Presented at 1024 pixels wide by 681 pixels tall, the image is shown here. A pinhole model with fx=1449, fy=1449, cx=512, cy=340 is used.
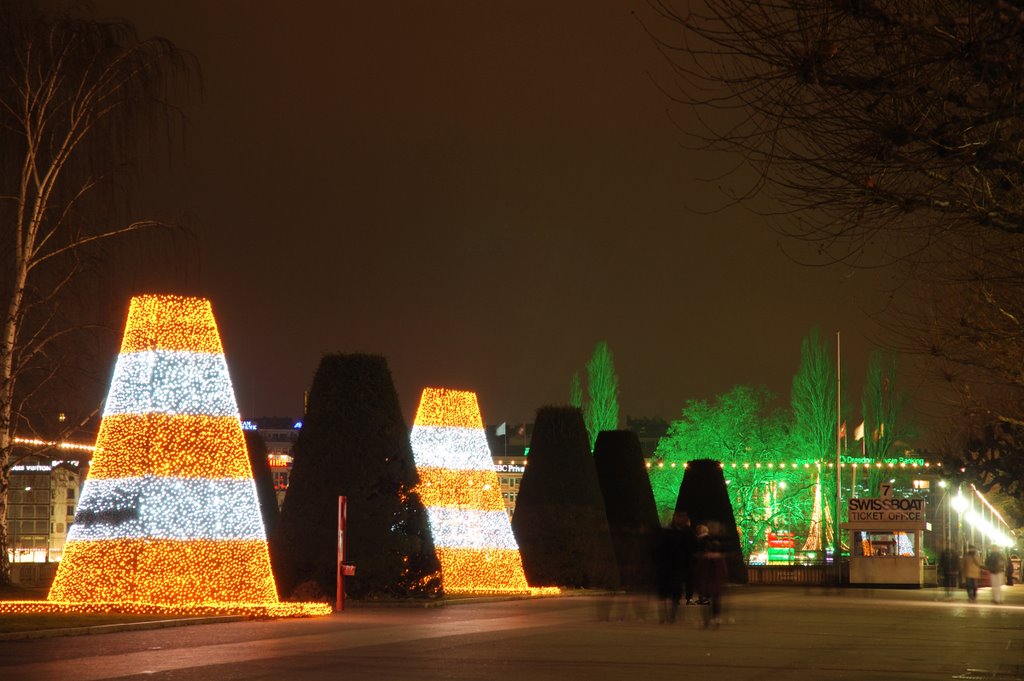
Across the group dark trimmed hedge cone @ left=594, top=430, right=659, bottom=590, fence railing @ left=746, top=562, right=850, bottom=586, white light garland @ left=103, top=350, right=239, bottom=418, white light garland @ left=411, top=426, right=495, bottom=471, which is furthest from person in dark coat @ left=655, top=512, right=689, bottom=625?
fence railing @ left=746, top=562, right=850, bottom=586

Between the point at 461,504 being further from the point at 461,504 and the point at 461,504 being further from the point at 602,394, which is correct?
the point at 602,394

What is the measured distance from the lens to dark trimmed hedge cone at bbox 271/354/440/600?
28.6m

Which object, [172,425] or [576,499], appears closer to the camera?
[172,425]

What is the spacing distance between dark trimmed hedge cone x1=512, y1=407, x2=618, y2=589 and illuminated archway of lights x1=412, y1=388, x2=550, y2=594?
4.14m

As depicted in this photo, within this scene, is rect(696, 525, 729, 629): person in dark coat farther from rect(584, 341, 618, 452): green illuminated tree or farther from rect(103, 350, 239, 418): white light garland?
rect(584, 341, 618, 452): green illuminated tree

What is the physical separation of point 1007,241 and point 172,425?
1321 centimetres

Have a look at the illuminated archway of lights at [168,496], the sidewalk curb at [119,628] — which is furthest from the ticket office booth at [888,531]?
the sidewalk curb at [119,628]

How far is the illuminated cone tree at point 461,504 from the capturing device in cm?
3222

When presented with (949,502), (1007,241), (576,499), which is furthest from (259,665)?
(949,502)

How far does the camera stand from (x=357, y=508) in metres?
28.8

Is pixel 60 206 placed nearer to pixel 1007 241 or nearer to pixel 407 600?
pixel 407 600

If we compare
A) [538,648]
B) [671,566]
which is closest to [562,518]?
[671,566]

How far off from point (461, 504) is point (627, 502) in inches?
Result: 447

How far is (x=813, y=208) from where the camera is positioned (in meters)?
11.1
